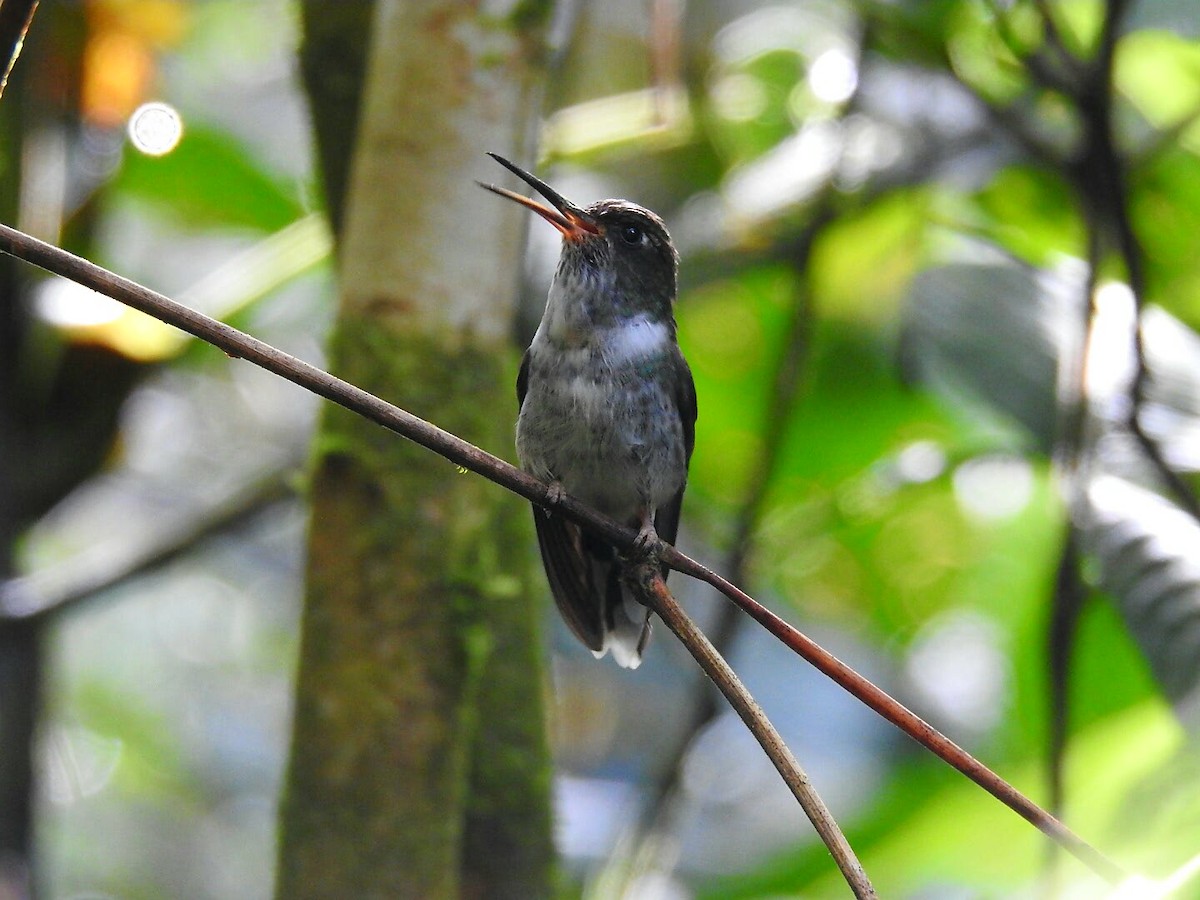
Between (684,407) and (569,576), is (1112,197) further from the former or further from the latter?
(569,576)

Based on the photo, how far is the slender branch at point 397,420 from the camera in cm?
101

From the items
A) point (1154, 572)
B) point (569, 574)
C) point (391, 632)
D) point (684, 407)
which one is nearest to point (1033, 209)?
point (684, 407)

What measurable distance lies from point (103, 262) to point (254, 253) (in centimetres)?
53

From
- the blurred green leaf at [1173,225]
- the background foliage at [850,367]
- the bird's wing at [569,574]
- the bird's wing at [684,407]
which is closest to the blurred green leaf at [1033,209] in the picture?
the background foliage at [850,367]

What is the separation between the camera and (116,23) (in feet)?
11.4

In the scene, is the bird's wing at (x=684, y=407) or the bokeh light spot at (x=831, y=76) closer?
the bird's wing at (x=684, y=407)

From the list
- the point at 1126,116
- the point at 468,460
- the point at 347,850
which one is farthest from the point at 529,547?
the point at 1126,116

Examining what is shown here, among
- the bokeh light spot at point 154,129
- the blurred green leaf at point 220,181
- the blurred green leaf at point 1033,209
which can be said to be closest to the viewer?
the bokeh light spot at point 154,129

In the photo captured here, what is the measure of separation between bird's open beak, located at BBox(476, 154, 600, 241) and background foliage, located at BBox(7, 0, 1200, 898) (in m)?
0.31

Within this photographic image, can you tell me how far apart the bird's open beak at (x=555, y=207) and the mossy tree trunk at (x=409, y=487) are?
0.06 meters

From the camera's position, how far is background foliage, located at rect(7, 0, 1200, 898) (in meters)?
2.57

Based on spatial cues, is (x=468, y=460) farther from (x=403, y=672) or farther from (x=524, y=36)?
(x=524, y=36)

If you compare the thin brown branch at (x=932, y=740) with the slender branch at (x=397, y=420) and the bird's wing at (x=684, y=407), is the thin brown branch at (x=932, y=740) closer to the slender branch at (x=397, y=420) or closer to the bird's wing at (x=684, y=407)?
the slender branch at (x=397, y=420)

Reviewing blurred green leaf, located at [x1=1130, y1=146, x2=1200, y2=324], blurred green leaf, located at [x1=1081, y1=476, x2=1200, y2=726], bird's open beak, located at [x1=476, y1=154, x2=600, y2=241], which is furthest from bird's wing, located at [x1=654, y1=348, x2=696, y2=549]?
blurred green leaf, located at [x1=1130, y1=146, x2=1200, y2=324]
